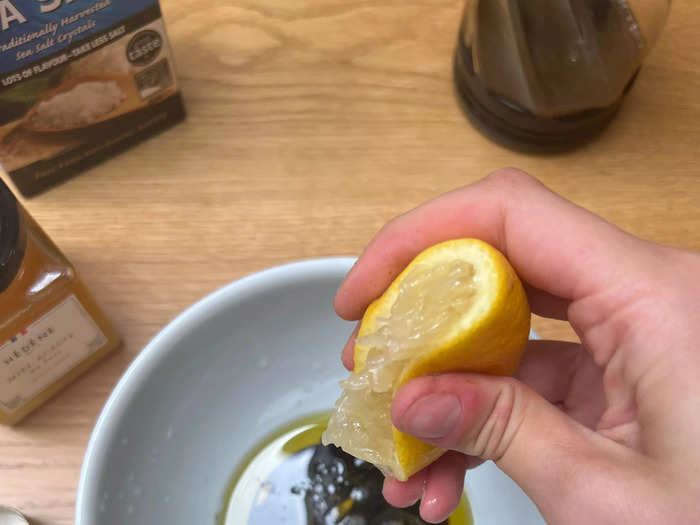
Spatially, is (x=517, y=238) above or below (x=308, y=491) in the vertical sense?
above

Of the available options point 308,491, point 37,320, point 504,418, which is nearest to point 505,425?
point 504,418

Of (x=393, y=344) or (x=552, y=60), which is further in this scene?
(x=552, y=60)

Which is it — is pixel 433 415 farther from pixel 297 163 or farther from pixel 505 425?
pixel 297 163

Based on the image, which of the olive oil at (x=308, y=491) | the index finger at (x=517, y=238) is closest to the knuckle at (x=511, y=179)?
the index finger at (x=517, y=238)

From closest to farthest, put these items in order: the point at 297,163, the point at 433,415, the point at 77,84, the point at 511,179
→ the point at 433,415 → the point at 511,179 → the point at 77,84 → the point at 297,163

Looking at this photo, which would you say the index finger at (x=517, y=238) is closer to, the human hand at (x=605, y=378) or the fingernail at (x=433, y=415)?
the human hand at (x=605, y=378)

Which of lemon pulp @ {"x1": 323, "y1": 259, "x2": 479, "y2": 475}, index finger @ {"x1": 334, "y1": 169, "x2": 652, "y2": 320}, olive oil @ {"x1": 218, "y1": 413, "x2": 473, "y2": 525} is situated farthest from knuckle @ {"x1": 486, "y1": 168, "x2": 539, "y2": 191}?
olive oil @ {"x1": 218, "y1": 413, "x2": 473, "y2": 525}

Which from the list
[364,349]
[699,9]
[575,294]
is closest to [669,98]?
[699,9]

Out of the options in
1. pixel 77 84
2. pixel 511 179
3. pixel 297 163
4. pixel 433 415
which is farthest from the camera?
pixel 297 163
